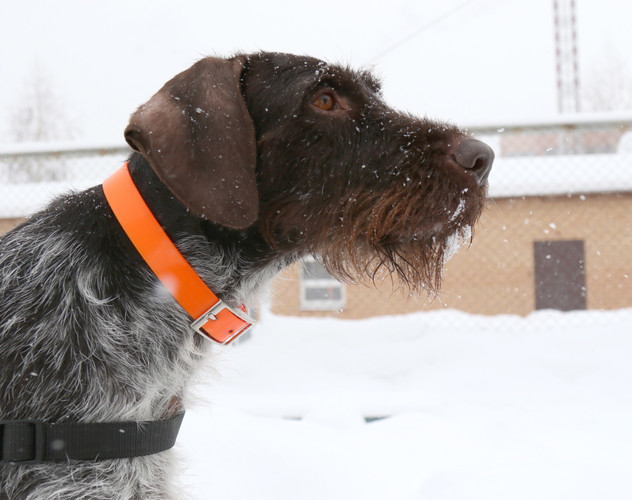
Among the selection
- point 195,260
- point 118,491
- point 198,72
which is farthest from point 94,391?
point 198,72

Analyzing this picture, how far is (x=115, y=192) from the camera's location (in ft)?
5.47

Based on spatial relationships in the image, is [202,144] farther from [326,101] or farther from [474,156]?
[474,156]

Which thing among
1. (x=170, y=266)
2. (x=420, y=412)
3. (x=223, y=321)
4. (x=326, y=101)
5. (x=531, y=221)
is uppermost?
(x=326, y=101)

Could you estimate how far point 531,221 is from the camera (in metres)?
7.01

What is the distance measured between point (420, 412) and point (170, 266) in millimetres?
2802

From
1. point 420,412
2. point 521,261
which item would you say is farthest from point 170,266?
point 521,261

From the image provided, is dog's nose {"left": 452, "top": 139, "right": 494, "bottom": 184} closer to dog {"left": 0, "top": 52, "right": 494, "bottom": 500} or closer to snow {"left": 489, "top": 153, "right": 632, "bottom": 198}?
dog {"left": 0, "top": 52, "right": 494, "bottom": 500}

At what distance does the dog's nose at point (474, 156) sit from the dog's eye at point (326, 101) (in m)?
0.41

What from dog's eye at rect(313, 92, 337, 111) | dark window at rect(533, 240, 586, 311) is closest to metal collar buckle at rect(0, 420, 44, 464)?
dog's eye at rect(313, 92, 337, 111)

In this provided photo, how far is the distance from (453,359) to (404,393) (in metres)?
0.93

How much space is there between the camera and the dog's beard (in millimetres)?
1774

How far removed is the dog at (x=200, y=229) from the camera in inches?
60.9

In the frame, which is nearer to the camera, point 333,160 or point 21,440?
point 21,440

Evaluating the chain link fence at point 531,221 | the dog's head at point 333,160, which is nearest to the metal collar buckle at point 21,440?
the dog's head at point 333,160
